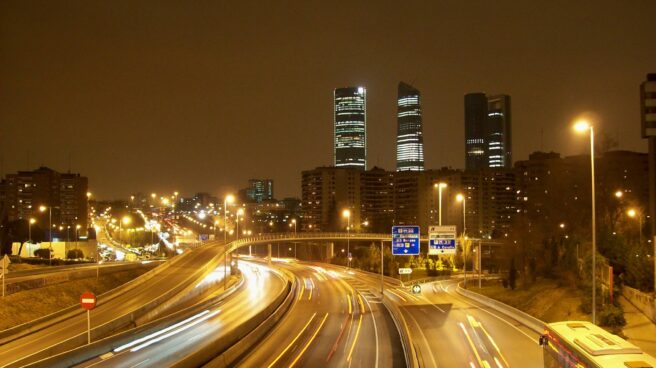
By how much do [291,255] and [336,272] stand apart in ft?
333

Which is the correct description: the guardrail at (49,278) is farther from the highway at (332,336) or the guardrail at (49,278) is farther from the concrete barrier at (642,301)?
the concrete barrier at (642,301)

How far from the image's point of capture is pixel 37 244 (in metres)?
95.6

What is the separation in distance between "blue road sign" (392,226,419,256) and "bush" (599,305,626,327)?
17.5 meters

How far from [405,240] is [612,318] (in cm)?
1878

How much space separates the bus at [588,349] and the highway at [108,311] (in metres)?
21.1

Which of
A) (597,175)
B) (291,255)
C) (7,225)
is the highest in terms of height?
(597,175)

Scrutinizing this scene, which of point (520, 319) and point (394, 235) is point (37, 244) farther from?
point (520, 319)

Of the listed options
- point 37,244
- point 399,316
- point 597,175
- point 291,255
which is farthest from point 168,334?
point 291,255

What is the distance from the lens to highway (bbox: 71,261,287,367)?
1081 inches

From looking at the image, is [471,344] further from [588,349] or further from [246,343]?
[588,349]

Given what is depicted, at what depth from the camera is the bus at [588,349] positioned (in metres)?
15.2

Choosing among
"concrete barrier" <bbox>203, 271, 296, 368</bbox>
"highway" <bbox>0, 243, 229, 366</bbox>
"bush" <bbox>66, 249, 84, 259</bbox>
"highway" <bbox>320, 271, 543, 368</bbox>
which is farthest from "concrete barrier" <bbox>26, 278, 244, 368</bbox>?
"bush" <bbox>66, 249, 84, 259</bbox>

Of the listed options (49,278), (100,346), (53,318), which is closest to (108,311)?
(53,318)

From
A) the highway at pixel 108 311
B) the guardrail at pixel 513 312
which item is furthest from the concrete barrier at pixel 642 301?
the highway at pixel 108 311
